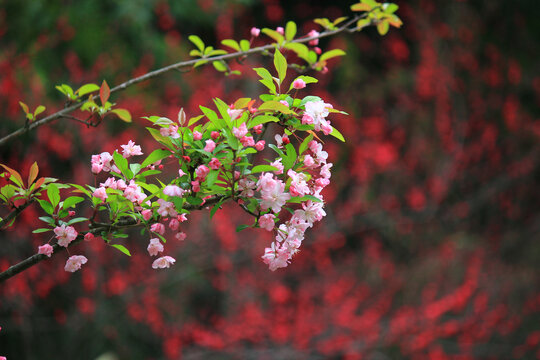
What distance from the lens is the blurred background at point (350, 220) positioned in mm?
2961

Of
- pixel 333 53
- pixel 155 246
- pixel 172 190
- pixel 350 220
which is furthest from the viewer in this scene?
pixel 350 220

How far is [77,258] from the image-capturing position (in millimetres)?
758

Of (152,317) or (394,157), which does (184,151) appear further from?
(394,157)

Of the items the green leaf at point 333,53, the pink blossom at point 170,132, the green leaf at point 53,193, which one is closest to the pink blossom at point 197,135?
the pink blossom at point 170,132

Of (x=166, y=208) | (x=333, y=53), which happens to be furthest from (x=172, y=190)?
(x=333, y=53)

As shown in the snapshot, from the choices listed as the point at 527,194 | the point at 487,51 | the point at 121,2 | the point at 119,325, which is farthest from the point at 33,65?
the point at 527,194

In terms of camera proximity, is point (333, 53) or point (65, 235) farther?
point (333, 53)

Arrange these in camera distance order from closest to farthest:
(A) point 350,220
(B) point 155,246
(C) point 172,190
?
(C) point 172,190 → (B) point 155,246 → (A) point 350,220

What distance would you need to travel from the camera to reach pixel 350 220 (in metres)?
3.88

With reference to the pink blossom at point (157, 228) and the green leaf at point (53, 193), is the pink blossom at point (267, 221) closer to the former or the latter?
the pink blossom at point (157, 228)

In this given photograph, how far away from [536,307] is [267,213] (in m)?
4.02

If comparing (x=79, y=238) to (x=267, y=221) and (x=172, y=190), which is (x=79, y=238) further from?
(x=267, y=221)

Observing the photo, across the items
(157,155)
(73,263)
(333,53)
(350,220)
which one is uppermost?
(350,220)

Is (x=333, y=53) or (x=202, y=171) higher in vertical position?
(x=333, y=53)
